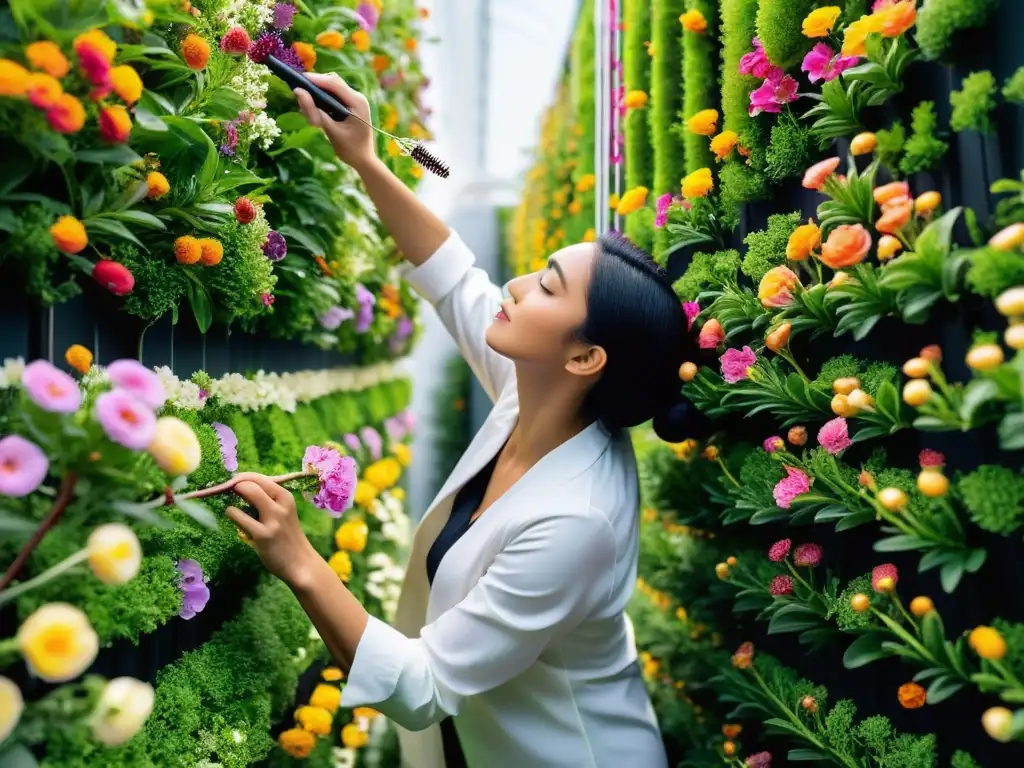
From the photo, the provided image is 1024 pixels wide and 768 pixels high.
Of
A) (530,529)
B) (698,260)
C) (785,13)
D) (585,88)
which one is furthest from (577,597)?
(585,88)

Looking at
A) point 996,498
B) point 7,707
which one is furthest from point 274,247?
point 996,498

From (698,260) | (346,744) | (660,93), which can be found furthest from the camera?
(346,744)

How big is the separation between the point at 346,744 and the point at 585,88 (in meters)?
2.08

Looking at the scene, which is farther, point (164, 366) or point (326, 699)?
point (326, 699)

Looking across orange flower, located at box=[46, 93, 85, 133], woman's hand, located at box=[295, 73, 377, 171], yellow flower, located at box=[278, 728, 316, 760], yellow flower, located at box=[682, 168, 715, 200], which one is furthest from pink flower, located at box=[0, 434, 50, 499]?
A: yellow flower, located at box=[682, 168, 715, 200]

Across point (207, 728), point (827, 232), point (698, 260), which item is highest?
point (827, 232)

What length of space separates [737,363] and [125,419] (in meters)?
0.80

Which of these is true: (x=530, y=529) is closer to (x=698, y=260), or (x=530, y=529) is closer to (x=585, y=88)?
(x=698, y=260)

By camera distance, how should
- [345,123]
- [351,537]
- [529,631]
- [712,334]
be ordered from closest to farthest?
[529,631], [712,334], [345,123], [351,537]

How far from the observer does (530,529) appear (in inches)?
45.5

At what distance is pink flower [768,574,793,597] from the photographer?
1132 mm

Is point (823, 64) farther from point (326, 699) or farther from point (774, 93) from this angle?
point (326, 699)

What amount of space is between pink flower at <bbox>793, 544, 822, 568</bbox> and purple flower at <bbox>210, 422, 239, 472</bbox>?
30.6 inches

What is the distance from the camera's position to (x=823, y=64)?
103cm
